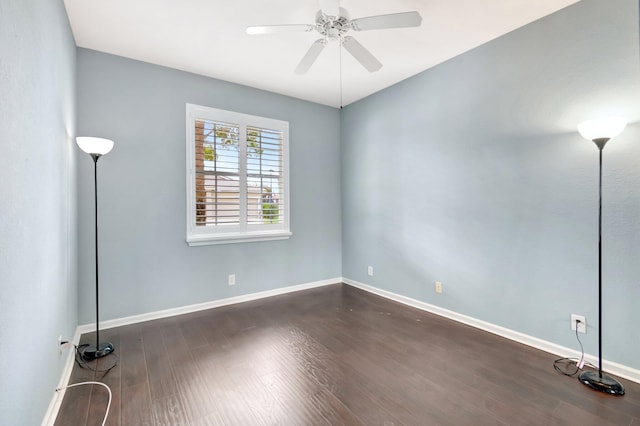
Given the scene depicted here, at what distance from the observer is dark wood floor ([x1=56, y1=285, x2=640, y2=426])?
170 cm

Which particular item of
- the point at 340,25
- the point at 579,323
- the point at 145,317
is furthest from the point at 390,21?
the point at 145,317

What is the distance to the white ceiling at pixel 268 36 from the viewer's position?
2260 mm

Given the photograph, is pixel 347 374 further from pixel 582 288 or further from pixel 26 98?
pixel 26 98

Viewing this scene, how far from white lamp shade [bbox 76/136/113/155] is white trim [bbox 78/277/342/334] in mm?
1772

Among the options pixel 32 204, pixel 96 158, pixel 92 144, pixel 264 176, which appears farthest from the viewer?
pixel 264 176

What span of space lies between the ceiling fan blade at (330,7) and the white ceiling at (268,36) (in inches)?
16.6

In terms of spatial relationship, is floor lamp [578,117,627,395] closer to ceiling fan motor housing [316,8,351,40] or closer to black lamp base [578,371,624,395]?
black lamp base [578,371,624,395]

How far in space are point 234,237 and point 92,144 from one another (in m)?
1.79

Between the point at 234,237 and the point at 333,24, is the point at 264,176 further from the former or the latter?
the point at 333,24

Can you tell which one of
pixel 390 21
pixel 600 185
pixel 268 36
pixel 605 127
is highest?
pixel 268 36

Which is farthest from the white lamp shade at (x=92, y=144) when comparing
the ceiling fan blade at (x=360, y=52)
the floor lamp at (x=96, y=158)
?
the ceiling fan blade at (x=360, y=52)

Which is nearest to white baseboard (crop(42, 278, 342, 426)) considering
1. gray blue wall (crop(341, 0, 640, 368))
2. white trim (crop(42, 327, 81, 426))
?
white trim (crop(42, 327, 81, 426))

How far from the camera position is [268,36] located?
2656 millimetres

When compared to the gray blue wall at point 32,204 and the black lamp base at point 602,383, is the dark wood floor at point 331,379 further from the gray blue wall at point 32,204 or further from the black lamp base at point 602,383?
the gray blue wall at point 32,204
